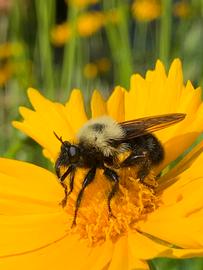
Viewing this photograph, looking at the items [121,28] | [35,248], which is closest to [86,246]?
[35,248]

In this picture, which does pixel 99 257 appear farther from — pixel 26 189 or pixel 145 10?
pixel 145 10

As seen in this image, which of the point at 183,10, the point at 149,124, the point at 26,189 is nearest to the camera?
the point at 149,124

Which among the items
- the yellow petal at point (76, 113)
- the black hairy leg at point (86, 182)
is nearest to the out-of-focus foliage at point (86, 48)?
the yellow petal at point (76, 113)

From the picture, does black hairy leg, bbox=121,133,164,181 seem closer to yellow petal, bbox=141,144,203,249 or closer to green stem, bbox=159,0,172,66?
yellow petal, bbox=141,144,203,249

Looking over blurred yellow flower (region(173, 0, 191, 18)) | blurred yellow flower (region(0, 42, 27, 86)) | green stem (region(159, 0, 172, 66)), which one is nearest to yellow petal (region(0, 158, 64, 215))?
green stem (region(159, 0, 172, 66))

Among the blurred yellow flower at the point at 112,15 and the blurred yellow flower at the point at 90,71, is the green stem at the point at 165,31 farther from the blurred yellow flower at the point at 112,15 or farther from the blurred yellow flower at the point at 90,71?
the blurred yellow flower at the point at 90,71

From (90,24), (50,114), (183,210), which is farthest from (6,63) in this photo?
(183,210)
